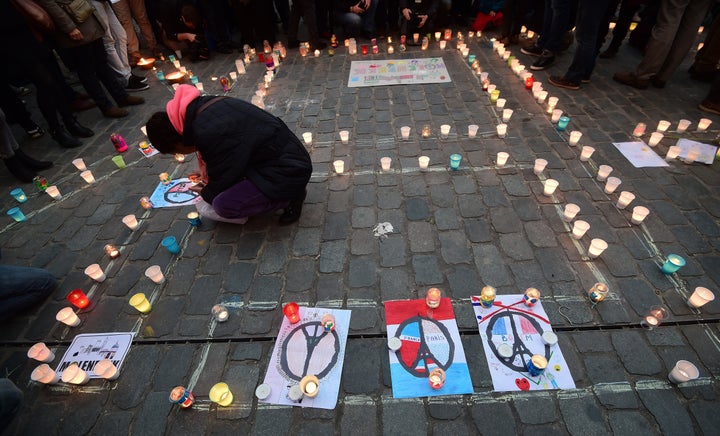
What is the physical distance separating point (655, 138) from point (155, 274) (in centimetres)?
553

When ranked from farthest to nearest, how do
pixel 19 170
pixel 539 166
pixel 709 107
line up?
pixel 709 107 → pixel 19 170 → pixel 539 166

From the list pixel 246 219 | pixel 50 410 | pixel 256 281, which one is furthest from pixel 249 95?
pixel 50 410

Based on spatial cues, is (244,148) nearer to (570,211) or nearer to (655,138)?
(570,211)

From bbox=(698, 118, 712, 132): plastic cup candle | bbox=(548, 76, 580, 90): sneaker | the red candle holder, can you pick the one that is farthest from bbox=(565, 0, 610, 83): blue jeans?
the red candle holder

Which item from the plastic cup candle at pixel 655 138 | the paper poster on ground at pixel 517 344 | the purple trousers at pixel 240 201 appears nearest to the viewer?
the paper poster on ground at pixel 517 344

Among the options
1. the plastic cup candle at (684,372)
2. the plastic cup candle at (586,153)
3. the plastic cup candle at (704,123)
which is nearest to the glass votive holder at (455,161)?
the plastic cup candle at (586,153)

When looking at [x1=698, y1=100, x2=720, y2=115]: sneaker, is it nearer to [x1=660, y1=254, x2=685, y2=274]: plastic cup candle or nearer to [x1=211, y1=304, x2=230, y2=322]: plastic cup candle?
[x1=660, y1=254, x2=685, y2=274]: plastic cup candle

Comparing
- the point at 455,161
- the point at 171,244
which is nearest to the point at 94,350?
the point at 171,244

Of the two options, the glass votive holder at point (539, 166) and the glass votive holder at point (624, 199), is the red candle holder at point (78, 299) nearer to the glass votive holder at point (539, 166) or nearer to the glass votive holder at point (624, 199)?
the glass votive holder at point (539, 166)

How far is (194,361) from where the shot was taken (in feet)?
7.99

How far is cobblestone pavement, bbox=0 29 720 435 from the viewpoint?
2.12 m

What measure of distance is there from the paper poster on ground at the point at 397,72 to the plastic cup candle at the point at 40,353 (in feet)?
17.1

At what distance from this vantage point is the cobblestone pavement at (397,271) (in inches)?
83.5

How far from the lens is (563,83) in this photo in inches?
214
